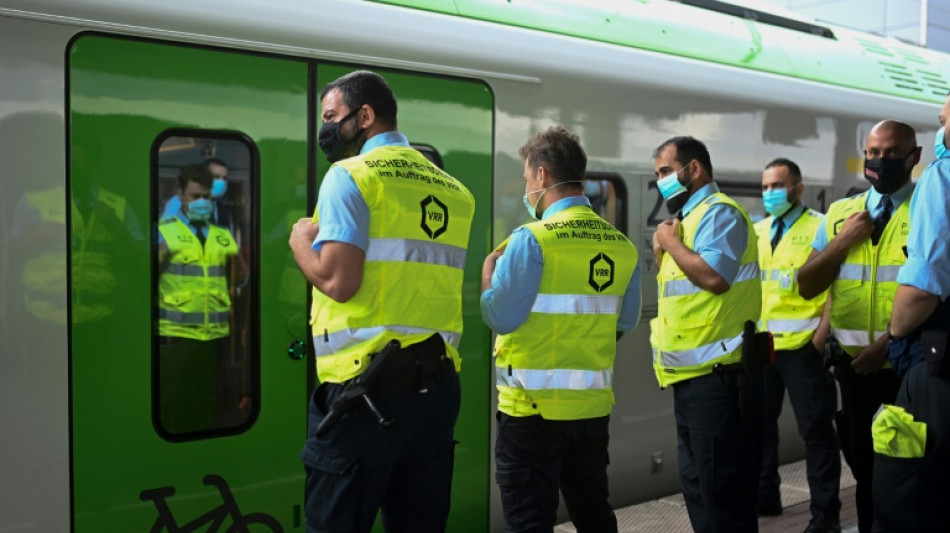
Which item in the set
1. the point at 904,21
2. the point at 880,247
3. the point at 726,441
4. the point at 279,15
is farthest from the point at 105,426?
the point at 904,21

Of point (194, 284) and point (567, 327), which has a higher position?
point (194, 284)

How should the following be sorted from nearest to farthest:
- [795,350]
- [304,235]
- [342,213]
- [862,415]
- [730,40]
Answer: [342,213] < [304,235] < [862,415] < [795,350] < [730,40]

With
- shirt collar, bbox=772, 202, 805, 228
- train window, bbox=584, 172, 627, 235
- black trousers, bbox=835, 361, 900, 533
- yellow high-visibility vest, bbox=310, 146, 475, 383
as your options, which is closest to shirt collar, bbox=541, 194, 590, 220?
yellow high-visibility vest, bbox=310, 146, 475, 383

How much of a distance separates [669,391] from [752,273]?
59.8 inches

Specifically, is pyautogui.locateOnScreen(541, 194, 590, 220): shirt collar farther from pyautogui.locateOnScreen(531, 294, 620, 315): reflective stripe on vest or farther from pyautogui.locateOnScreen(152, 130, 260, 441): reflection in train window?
pyautogui.locateOnScreen(152, 130, 260, 441): reflection in train window

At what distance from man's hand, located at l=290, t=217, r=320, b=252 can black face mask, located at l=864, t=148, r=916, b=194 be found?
263 cm

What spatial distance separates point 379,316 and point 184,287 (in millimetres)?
1193

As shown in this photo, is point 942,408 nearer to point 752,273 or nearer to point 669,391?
point 752,273

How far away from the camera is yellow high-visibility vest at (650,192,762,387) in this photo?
414cm

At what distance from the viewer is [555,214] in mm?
3705

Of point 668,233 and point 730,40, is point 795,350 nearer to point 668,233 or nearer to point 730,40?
point 668,233

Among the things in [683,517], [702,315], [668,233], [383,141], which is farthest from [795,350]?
[383,141]

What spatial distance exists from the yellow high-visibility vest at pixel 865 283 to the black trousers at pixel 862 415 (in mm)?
102

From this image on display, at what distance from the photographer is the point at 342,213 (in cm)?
290
